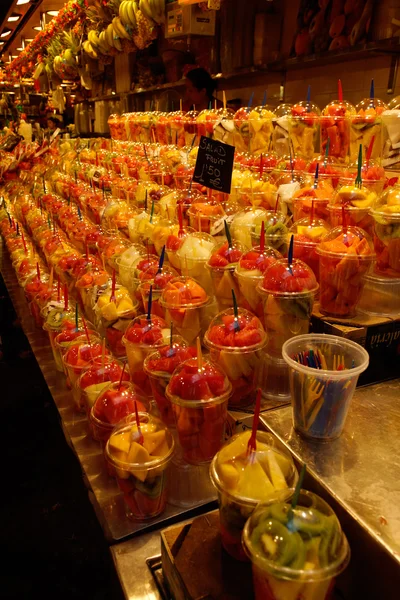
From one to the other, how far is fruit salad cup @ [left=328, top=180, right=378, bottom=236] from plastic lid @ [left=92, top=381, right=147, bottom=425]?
837 mm

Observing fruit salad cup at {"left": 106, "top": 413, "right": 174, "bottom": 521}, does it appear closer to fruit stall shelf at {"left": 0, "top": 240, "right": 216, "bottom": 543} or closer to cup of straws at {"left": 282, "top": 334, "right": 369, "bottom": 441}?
fruit stall shelf at {"left": 0, "top": 240, "right": 216, "bottom": 543}

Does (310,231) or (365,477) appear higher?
(310,231)

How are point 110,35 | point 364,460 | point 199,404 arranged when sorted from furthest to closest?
point 110,35
point 199,404
point 364,460

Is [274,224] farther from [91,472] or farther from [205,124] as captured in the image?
[205,124]

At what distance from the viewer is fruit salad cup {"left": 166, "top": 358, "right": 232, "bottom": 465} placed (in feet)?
3.80

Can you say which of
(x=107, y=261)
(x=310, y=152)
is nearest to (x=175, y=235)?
(x=107, y=261)

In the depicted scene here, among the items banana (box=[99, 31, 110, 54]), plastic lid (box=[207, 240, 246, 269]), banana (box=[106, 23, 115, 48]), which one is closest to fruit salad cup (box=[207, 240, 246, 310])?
plastic lid (box=[207, 240, 246, 269])

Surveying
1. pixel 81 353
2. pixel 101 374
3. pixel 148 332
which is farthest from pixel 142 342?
pixel 81 353

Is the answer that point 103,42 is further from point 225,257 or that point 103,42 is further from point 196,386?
point 196,386

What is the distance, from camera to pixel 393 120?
70.6 inches

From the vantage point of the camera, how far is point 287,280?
1.31 metres

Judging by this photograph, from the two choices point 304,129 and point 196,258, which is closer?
point 196,258

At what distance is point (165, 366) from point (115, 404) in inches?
6.7

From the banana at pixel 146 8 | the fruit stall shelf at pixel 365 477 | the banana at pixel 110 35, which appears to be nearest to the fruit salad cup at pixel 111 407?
the fruit stall shelf at pixel 365 477
